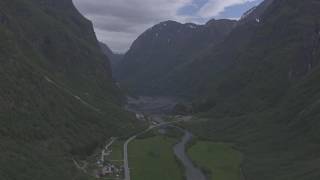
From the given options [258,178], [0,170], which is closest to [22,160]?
[0,170]

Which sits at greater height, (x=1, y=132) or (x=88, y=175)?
(x=1, y=132)

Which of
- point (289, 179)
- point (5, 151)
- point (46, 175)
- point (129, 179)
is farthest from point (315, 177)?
point (5, 151)

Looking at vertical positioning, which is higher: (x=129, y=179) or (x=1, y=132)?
(x=1, y=132)

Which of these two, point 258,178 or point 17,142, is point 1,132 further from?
point 258,178

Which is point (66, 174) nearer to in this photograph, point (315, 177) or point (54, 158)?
point (54, 158)

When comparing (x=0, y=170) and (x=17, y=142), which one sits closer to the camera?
(x=0, y=170)

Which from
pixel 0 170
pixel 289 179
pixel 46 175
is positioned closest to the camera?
pixel 0 170

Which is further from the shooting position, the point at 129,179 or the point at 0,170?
the point at 129,179

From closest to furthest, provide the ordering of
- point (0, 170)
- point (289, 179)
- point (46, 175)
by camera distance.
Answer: point (0, 170) < point (46, 175) < point (289, 179)
